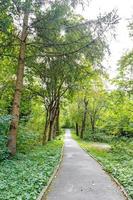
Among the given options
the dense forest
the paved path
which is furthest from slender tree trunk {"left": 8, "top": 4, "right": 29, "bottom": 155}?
the paved path

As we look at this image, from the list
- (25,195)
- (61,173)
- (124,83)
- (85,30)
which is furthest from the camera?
(124,83)

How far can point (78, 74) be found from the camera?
17.6 m

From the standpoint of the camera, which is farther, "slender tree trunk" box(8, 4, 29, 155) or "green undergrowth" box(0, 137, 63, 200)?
"slender tree trunk" box(8, 4, 29, 155)

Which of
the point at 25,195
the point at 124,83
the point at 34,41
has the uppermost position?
the point at 34,41

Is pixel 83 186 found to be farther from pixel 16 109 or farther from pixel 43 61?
pixel 43 61

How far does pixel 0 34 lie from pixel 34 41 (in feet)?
6.15

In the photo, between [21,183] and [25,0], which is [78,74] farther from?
[21,183]

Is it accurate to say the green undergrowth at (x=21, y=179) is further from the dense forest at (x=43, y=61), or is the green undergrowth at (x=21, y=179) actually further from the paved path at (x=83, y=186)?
the paved path at (x=83, y=186)

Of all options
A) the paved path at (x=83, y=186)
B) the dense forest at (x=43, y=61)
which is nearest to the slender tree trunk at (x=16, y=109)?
the dense forest at (x=43, y=61)

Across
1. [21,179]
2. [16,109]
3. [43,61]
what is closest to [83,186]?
[21,179]

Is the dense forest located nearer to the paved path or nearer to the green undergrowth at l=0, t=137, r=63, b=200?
the green undergrowth at l=0, t=137, r=63, b=200

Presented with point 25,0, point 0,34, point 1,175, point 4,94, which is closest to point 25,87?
point 4,94

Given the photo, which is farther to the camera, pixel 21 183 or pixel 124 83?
pixel 124 83

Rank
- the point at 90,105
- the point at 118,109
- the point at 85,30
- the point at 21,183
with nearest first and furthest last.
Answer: the point at 21,183
the point at 85,30
the point at 118,109
the point at 90,105
